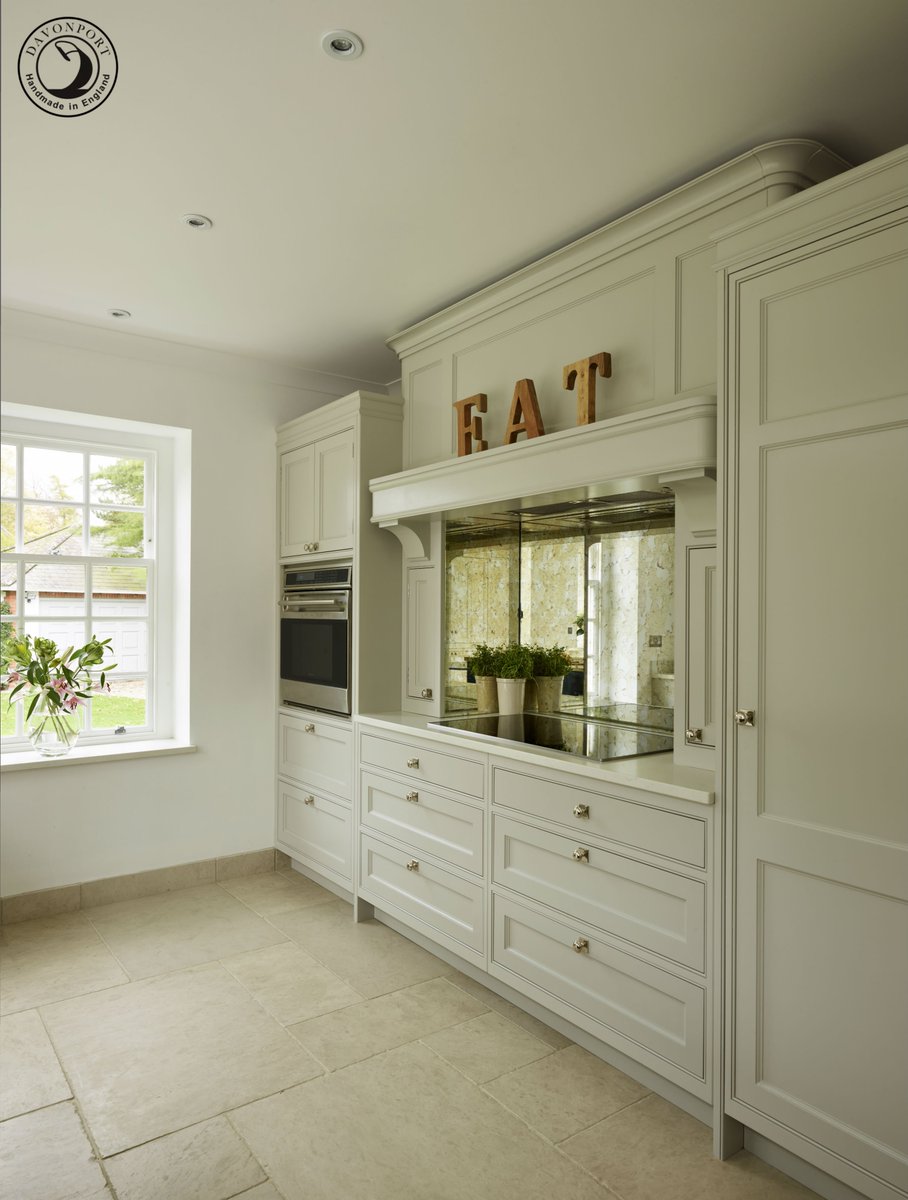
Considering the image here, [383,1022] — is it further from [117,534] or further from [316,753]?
[117,534]

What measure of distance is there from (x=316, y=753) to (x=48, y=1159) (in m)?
2.02

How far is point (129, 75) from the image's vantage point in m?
1.94

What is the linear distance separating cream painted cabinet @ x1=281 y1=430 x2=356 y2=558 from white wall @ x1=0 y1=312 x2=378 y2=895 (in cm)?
16

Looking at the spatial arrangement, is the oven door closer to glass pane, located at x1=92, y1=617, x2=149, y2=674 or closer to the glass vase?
glass pane, located at x1=92, y1=617, x2=149, y2=674

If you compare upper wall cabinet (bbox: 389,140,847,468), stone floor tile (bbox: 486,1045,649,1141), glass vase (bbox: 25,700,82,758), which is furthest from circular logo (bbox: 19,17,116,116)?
stone floor tile (bbox: 486,1045,649,1141)

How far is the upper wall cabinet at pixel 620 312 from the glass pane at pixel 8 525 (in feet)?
6.65

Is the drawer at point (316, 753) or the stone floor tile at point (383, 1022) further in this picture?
the drawer at point (316, 753)

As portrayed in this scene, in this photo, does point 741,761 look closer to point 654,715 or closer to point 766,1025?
point 766,1025

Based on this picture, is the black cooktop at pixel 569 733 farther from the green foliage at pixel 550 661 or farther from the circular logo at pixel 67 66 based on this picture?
the circular logo at pixel 67 66

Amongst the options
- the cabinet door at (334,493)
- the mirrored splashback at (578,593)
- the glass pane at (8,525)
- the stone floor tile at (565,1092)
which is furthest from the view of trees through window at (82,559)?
the stone floor tile at (565,1092)

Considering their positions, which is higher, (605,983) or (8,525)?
(8,525)

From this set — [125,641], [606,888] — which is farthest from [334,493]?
[606,888]

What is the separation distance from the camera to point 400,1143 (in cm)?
206

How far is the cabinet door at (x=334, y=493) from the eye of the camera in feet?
11.9
